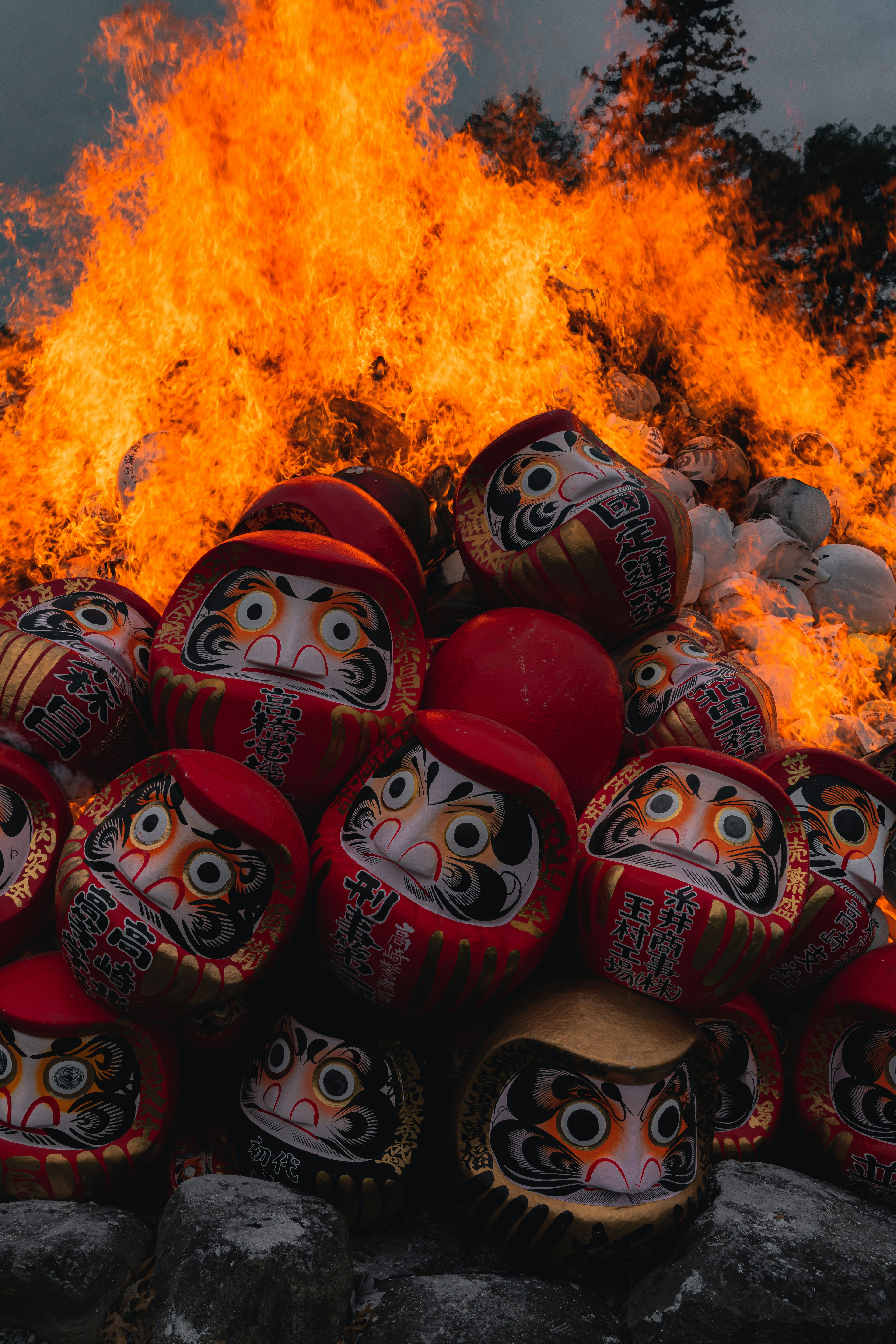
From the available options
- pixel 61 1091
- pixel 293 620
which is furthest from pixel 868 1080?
pixel 61 1091

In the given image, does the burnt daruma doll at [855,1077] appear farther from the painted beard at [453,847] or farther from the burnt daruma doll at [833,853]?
the painted beard at [453,847]

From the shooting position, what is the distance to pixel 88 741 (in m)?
2.95

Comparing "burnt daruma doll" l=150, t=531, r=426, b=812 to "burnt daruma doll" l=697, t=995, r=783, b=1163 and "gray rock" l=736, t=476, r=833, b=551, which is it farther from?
"gray rock" l=736, t=476, r=833, b=551

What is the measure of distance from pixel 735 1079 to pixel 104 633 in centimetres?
266

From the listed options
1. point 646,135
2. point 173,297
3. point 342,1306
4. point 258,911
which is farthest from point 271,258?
point 342,1306

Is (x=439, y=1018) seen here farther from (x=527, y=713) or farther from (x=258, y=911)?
(x=527, y=713)

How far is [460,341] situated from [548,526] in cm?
384

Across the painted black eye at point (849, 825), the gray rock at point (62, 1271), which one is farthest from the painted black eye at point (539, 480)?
the gray rock at point (62, 1271)

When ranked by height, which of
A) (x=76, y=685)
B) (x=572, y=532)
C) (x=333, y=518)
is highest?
(x=572, y=532)

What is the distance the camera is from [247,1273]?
78.8 inches

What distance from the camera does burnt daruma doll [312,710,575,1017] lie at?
2.31 m

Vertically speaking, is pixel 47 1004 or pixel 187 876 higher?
pixel 187 876

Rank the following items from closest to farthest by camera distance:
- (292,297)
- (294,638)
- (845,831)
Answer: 1. (294,638)
2. (845,831)
3. (292,297)

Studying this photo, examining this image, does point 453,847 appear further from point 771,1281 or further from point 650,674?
point 650,674
